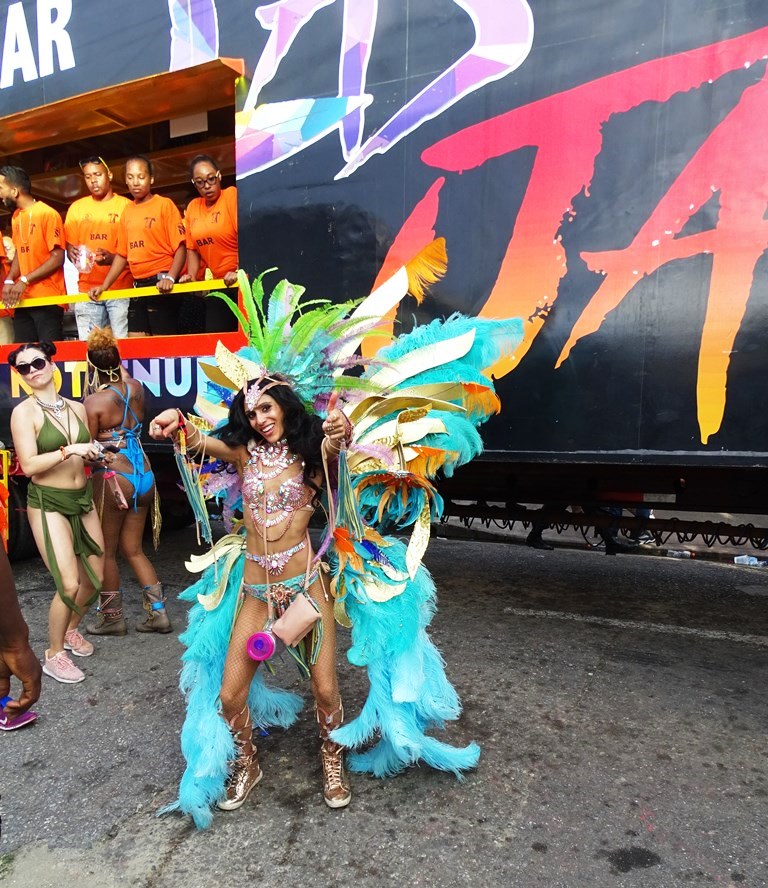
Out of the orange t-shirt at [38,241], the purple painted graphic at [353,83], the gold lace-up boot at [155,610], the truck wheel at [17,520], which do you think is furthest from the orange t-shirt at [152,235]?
the gold lace-up boot at [155,610]

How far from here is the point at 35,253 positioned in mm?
4996

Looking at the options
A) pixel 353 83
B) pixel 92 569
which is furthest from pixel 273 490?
pixel 353 83

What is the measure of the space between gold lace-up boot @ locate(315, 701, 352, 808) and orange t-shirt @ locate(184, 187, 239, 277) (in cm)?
302

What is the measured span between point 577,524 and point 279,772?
8.85 ft

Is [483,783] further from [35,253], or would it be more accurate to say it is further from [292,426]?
[35,253]

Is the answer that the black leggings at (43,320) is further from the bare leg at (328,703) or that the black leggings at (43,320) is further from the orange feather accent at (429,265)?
the bare leg at (328,703)

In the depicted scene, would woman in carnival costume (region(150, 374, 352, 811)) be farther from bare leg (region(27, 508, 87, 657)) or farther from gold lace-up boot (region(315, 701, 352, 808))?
bare leg (region(27, 508, 87, 657))

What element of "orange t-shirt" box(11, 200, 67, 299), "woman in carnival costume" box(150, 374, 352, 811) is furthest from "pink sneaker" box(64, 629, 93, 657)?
"orange t-shirt" box(11, 200, 67, 299)

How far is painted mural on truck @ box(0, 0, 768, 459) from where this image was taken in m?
2.79

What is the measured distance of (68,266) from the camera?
272 inches

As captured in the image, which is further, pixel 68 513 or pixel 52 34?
pixel 52 34

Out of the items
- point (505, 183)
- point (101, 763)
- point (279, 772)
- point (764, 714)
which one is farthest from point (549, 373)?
point (101, 763)

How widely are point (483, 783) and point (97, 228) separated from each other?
449 centimetres

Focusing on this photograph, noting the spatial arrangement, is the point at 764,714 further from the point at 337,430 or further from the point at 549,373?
the point at 337,430
